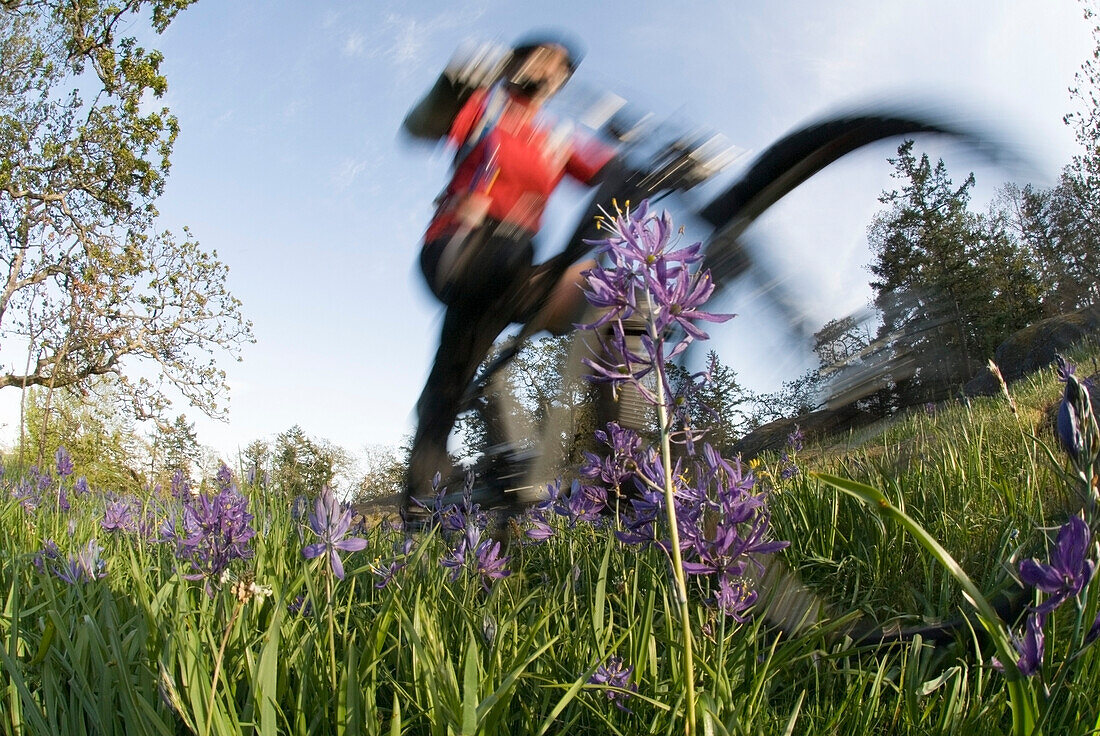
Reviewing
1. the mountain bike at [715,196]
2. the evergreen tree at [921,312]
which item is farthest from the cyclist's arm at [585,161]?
the evergreen tree at [921,312]

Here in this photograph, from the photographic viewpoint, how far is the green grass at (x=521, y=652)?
1230 mm

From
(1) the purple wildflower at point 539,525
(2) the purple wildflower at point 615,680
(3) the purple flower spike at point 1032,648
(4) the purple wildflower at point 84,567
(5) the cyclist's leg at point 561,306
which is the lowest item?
(2) the purple wildflower at point 615,680

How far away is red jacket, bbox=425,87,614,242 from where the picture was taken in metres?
3.62

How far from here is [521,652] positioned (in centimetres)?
128

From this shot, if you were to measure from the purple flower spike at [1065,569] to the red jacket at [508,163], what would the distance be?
9.67 ft

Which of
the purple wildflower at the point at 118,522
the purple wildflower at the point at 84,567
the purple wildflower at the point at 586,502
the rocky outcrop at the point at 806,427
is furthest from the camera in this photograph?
the rocky outcrop at the point at 806,427

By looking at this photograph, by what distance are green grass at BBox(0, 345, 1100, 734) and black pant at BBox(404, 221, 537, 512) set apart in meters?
1.05

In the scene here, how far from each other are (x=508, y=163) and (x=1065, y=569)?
10.6 feet

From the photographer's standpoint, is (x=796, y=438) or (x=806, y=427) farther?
(x=796, y=438)

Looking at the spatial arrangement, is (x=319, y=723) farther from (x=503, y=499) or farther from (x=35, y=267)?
(x=35, y=267)

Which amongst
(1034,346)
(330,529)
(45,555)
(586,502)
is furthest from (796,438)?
(1034,346)

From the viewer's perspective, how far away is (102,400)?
21312 mm

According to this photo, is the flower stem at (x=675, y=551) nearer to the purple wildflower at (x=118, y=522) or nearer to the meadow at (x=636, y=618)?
the meadow at (x=636, y=618)

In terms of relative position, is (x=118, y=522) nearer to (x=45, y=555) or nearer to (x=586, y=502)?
(x=45, y=555)
